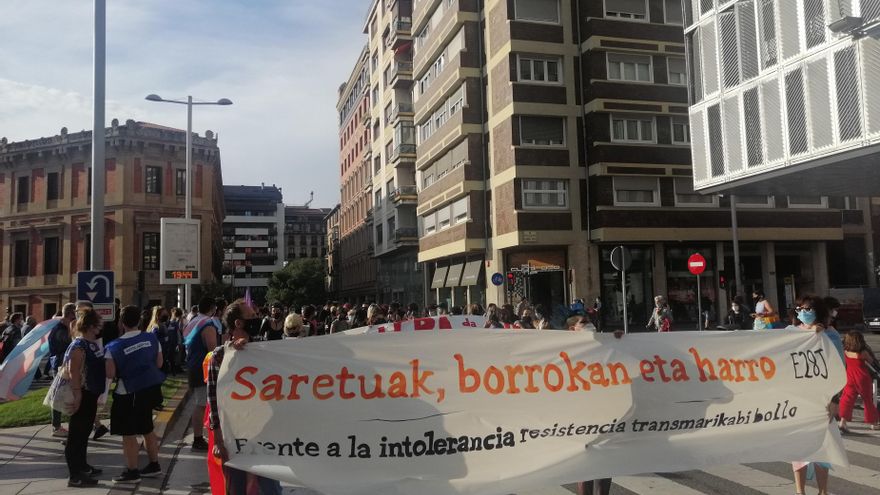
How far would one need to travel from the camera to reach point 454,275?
39.0 metres

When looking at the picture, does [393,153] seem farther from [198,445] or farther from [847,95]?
[198,445]

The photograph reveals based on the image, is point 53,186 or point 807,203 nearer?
point 807,203

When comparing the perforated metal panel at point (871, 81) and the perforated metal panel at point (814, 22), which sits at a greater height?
the perforated metal panel at point (814, 22)

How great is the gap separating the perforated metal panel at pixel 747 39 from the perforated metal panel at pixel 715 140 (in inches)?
61.3

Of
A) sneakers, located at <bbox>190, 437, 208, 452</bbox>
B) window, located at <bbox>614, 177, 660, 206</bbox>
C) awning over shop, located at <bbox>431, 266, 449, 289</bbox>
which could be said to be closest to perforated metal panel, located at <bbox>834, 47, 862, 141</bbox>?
sneakers, located at <bbox>190, 437, 208, 452</bbox>

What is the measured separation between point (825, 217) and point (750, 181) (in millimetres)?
18505

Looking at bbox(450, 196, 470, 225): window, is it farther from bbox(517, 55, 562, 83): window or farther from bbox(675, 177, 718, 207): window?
bbox(675, 177, 718, 207): window

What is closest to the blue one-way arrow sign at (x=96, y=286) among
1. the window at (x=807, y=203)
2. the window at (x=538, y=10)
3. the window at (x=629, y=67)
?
the window at (x=538, y=10)

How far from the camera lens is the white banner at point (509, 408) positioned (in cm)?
493

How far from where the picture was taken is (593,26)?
32.1 metres

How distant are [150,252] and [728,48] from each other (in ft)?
129

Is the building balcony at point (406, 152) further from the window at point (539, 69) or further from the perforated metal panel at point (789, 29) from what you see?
the perforated metal panel at point (789, 29)

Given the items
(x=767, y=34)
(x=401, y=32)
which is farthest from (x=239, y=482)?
(x=401, y=32)

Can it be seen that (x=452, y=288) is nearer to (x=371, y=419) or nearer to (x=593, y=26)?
(x=593, y=26)
